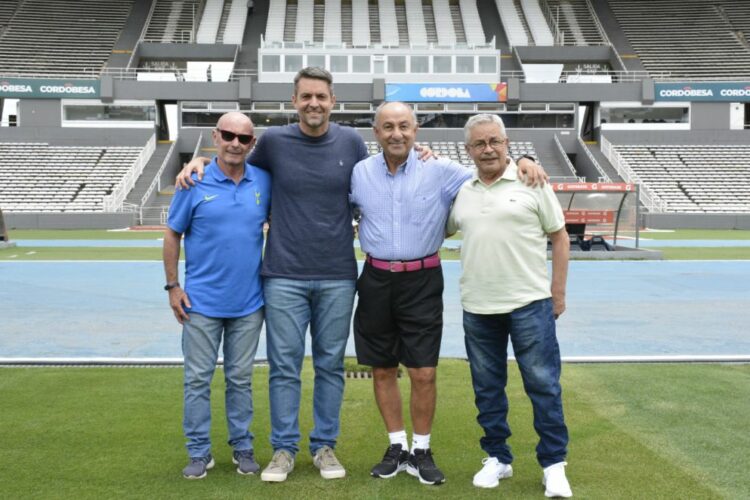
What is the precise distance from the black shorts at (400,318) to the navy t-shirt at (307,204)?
233 millimetres

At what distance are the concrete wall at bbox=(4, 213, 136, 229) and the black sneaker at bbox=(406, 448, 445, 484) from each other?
30751mm

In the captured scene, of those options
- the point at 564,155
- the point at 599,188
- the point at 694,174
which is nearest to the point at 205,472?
the point at 599,188

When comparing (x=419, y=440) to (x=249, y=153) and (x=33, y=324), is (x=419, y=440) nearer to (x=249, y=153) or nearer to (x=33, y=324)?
(x=249, y=153)

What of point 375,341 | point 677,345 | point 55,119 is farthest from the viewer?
point 55,119

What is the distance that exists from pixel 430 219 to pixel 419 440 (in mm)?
1246

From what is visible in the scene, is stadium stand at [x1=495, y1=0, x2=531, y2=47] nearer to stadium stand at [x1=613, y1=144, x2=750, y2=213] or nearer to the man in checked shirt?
stadium stand at [x1=613, y1=144, x2=750, y2=213]

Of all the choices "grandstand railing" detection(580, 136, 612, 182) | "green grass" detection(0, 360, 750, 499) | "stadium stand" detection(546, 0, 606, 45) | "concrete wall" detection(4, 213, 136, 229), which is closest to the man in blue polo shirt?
"green grass" detection(0, 360, 750, 499)

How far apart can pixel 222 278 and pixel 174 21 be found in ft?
166

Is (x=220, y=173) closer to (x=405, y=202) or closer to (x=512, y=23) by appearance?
(x=405, y=202)

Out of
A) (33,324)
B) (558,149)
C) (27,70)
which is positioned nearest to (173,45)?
(27,70)

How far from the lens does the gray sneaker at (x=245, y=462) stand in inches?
161

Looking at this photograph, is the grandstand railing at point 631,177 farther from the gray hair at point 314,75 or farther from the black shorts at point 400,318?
the gray hair at point 314,75

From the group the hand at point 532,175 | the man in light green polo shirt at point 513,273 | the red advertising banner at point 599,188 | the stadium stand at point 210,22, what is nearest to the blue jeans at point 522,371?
the man in light green polo shirt at point 513,273

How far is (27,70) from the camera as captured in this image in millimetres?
44875
